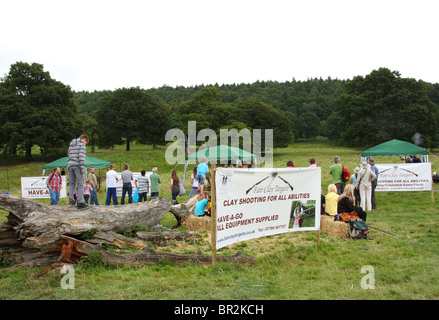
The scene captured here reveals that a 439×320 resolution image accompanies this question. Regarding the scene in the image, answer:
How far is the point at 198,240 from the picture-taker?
28.6ft

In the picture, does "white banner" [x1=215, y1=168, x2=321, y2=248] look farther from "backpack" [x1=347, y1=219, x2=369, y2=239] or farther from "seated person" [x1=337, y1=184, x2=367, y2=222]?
"seated person" [x1=337, y1=184, x2=367, y2=222]

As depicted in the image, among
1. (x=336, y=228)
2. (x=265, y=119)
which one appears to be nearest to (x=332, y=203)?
(x=336, y=228)

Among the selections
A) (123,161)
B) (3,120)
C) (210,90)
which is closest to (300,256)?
(123,161)

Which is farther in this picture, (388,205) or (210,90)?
(210,90)

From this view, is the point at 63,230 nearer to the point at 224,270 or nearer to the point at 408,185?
the point at 224,270

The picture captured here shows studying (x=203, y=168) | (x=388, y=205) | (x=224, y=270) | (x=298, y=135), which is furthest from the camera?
(x=298, y=135)

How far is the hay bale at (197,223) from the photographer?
10055 mm

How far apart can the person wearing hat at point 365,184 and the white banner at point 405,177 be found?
191cm

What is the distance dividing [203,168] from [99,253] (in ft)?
24.2

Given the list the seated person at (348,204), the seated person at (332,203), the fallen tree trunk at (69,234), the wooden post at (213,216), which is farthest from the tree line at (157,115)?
the wooden post at (213,216)

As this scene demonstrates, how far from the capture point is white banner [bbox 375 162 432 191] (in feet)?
47.9

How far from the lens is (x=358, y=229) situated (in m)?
8.63

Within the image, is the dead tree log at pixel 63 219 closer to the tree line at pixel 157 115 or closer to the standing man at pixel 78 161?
the standing man at pixel 78 161

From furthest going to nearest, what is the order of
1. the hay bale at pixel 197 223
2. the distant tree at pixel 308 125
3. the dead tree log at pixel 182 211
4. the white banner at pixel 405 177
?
the distant tree at pixel 308 125
the white banner at pixel 405 177
the dead tree log at pixel 182 211
the hay bale at pixel 197 223
